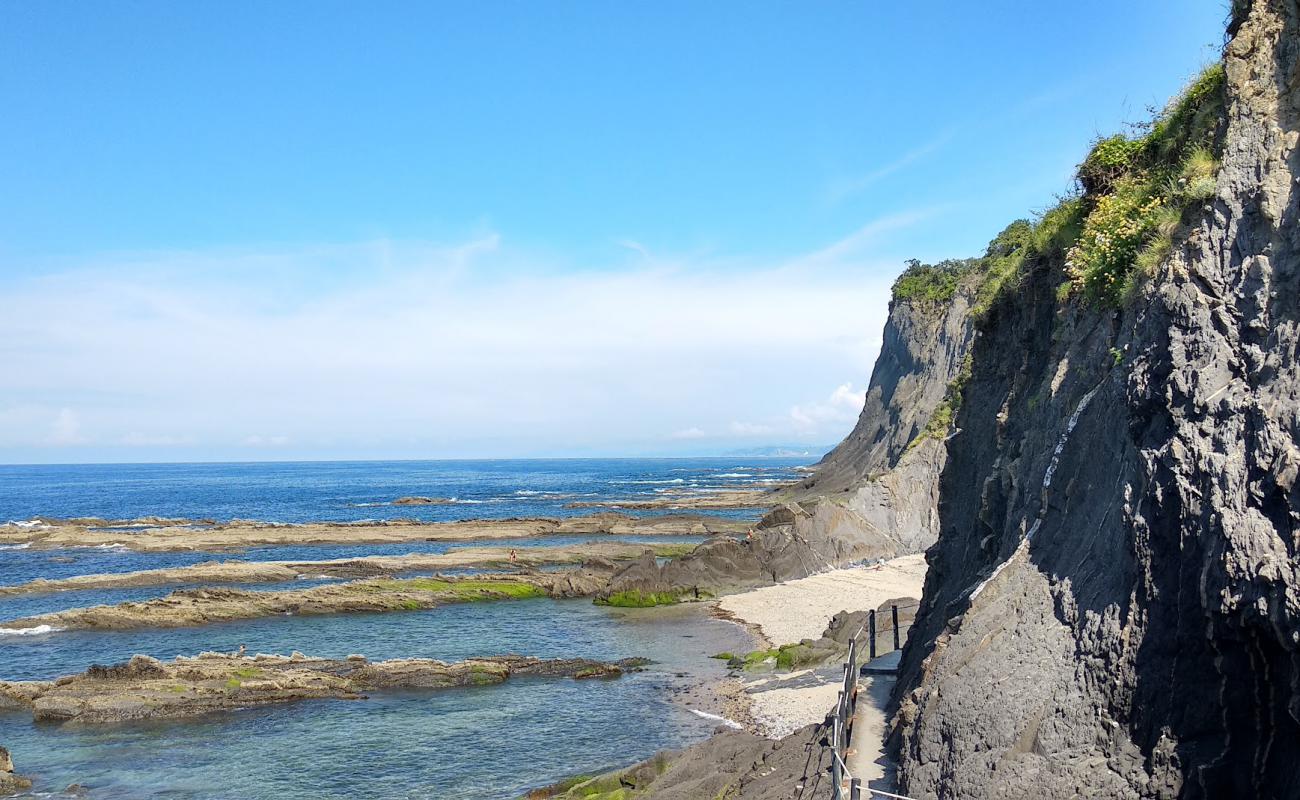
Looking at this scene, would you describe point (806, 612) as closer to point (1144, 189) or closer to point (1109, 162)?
point (1109, 162)

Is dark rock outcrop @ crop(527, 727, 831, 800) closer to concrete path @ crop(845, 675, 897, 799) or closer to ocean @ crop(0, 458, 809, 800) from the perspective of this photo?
concrete path @ crop(845, 675, 897, 799)

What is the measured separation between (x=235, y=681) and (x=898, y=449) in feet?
166

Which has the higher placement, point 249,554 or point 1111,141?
point 1111,141

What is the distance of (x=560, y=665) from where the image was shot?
26.4 metres

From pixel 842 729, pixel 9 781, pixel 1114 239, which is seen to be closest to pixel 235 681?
pixel 9 781

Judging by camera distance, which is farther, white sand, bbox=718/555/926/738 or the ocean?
white sand, bbox=718/555/926/738

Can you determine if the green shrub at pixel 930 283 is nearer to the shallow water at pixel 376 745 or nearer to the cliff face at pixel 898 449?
the cliff face at pixel 898 449

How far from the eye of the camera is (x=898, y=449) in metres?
64.8

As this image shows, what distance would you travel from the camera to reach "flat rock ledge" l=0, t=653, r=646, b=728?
22.4 m

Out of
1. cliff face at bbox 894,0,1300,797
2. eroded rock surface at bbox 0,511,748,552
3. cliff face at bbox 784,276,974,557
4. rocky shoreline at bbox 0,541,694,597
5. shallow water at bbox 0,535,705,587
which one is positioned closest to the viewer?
cliff face at bbox 894,0,1300,797

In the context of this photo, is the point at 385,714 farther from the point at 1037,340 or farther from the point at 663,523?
the point at 663,523

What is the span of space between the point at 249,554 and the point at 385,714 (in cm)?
3854

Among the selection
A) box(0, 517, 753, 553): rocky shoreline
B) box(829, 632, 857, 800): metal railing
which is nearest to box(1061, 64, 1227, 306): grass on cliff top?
box(829, 632, 857, 800): metal railing

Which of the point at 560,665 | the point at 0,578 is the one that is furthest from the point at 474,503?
the point at 560,665
